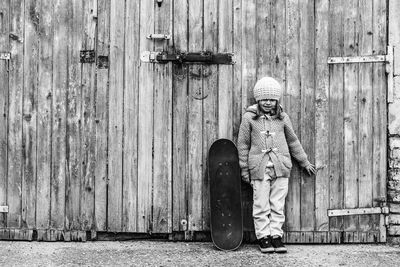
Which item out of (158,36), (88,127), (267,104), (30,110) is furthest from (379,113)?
(30,110)

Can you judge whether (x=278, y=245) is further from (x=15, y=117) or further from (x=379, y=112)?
(x=15, y=117)

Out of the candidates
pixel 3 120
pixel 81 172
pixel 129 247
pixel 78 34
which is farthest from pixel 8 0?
pixel 129 247

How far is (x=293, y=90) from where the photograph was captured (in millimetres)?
5035

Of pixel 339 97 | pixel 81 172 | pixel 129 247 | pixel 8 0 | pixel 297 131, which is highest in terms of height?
pixel 8 0

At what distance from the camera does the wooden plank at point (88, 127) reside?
16.6 ft

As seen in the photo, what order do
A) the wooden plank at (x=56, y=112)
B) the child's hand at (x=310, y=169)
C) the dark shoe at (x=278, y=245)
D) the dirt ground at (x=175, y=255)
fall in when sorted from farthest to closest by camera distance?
the wooden plank at (x=56, y=112) → the child's hand at (x=310, y=169) → the dark shoe at (x=278, y=245) → the dirt ground at (x=175, y=255)

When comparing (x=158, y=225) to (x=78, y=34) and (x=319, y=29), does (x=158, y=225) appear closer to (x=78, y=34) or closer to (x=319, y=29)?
(x=78, y=34)

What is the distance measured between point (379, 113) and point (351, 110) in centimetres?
26

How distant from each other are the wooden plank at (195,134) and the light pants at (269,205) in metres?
0.52

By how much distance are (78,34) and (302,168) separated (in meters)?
2.43

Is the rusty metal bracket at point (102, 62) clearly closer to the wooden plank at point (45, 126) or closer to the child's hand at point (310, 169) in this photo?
the wooden plank at point (45, 126)

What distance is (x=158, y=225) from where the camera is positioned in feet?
16.6

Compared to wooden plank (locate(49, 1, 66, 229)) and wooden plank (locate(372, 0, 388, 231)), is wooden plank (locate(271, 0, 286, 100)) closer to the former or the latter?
wooden plank (locate(372, 0, 388, 231))

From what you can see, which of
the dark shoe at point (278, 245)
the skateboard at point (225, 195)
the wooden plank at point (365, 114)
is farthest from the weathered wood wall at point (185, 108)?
the dark shoe at point (278, 245)
